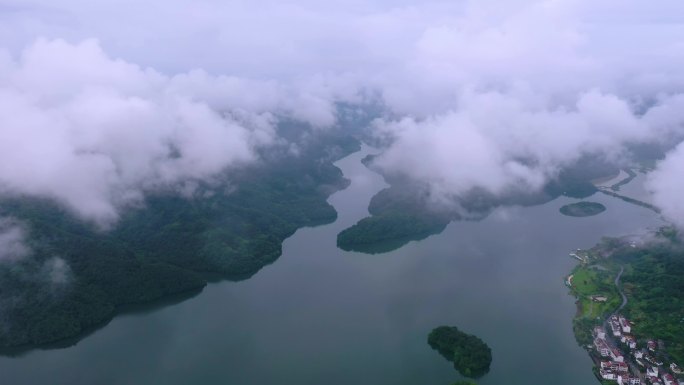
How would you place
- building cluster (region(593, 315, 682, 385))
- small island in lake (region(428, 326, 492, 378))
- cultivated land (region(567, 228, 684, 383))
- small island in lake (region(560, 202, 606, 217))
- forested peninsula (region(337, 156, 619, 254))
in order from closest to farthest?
building cluster (region(593, 315, 682, 385)) < small island in lake (region(428, 326, 492, 378)) < cultivated land (region(567, 228, 684, 383)) < forested peninsula (region(337, 156, 619, 254)) < small island in lake (region(560, 202, 606, 217))

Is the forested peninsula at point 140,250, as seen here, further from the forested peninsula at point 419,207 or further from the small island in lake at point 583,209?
the small island in lake at point 583,209

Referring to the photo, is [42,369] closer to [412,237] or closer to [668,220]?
[412,237]

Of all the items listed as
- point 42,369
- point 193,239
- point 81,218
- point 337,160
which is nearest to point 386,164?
point 337,160

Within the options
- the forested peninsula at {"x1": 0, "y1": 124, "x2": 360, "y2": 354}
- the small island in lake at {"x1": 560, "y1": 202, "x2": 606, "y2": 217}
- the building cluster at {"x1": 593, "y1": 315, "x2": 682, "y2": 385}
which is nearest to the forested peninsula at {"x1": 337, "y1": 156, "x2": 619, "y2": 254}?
the small island in lake at {"x1": 560, "y1": 202, "x2": 606, "y2": 217}

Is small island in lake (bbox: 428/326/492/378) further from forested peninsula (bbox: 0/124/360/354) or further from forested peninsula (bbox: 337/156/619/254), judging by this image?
forested peninsula (bbox: 0/124/360/354)

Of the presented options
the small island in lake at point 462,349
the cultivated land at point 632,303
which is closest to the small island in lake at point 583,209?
the cultivated land at point 632,303

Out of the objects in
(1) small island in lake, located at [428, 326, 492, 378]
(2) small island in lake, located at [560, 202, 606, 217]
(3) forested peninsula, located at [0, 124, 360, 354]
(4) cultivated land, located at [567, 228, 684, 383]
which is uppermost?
(3) forested peninsula, located at [0, 124, 360, 354]

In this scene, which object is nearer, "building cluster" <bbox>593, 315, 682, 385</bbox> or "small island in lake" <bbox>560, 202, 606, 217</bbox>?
"building cluster" <bbox>593, 315, 682, 385</bbox>
